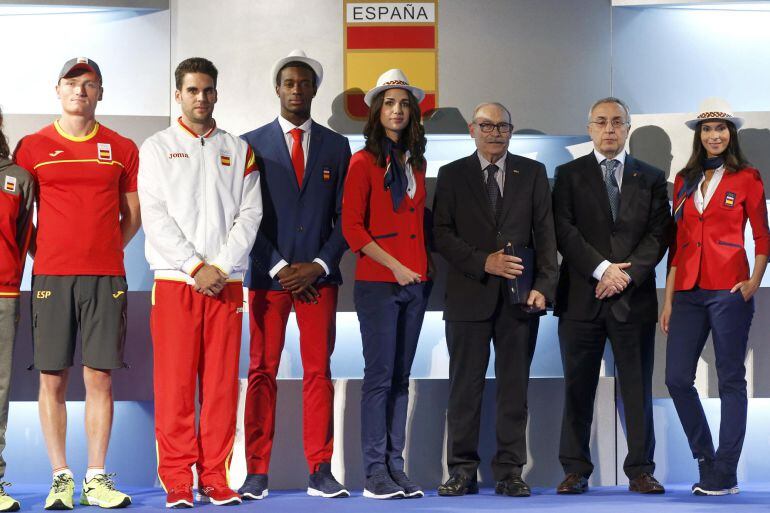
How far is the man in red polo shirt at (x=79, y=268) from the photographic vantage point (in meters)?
4.68

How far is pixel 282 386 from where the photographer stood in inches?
212

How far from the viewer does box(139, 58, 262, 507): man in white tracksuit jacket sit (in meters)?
4.59

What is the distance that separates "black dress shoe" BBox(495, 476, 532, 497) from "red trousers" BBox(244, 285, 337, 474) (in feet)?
2.82

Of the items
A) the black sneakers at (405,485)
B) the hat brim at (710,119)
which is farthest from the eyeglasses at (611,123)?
the black sneakers at (405,485)

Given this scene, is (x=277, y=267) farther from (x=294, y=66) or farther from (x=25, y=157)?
(x=25, y=157)

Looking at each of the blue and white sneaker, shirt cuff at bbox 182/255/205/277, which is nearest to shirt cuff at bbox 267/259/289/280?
shirt cuff at bbox 182/255/205/277

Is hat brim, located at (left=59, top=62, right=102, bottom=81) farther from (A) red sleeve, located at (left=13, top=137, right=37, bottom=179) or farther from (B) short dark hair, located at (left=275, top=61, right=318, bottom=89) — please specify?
(B) short dark hair, located at (left=275, top=61, right=318, bottom=89)

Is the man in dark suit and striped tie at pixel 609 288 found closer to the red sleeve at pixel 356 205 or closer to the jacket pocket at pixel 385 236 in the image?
the jacket pocket at pixel 385 236

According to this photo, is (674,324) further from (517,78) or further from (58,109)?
(58,109)

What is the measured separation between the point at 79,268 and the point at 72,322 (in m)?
0.25

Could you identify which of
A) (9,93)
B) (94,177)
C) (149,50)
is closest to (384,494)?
(94,177)

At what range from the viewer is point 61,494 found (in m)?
4.57

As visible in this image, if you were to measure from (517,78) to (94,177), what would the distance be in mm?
2493

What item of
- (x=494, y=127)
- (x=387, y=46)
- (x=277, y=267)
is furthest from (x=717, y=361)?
(x=387, y=46)
